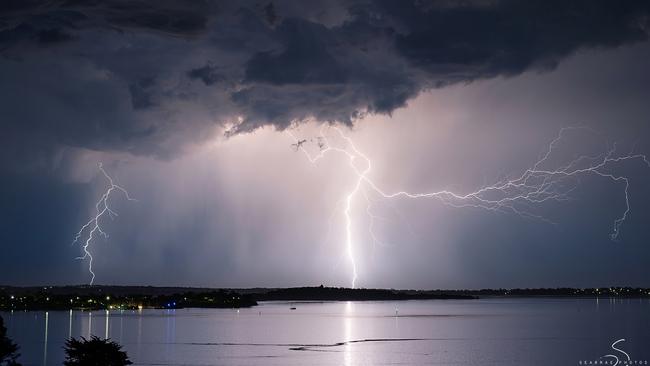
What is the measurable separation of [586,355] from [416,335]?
3524 cm

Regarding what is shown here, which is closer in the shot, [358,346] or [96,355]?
[96,355]

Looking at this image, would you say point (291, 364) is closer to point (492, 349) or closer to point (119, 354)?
point (492, 349)

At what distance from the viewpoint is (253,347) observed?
85125 millimetres

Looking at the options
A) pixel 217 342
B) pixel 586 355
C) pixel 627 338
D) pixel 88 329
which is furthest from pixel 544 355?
pixel 88 329

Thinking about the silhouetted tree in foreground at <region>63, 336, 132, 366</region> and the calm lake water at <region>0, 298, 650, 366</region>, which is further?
the calm lake water at <region>0, 298, 650, 366</region>
